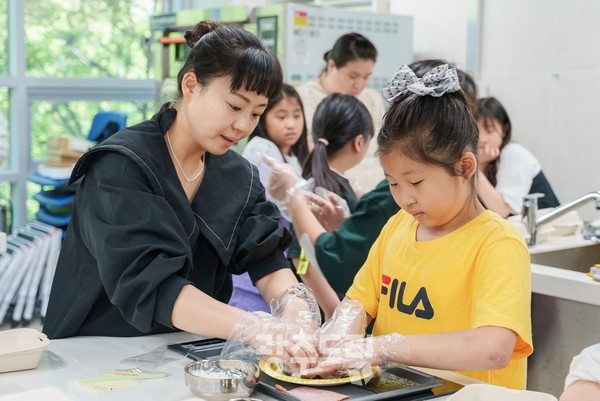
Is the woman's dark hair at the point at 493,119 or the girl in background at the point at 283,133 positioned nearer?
the girl in background at the point at 283,133

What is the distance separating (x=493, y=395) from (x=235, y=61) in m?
0.79

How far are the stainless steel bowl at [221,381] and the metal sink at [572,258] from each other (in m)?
1.32

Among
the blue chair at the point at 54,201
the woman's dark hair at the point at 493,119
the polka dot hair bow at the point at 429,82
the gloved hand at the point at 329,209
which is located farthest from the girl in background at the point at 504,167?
the blue chair at the point at 54,201

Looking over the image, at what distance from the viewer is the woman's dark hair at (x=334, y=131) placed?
251cm

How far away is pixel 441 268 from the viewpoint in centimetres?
156

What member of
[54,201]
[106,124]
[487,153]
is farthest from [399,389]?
[106,124]

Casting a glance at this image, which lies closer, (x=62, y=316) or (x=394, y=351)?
(x=394, y=351)

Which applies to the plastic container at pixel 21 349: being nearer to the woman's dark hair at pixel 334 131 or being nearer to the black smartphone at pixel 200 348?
the black smartphone at pixel 200 348

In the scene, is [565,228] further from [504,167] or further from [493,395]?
[493,395]

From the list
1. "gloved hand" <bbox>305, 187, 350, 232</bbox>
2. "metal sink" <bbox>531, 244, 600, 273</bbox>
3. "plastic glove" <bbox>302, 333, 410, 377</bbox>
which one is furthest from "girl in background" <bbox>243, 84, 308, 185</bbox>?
"plastic glove" <bbox>302, 333, 410, 377</bbox>

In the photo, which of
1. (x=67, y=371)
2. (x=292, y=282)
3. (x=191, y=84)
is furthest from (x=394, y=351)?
(x=191, y=84)

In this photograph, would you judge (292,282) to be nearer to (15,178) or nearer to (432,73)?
(432,73)

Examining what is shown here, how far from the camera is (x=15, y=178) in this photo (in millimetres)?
4125

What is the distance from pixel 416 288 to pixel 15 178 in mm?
3022
